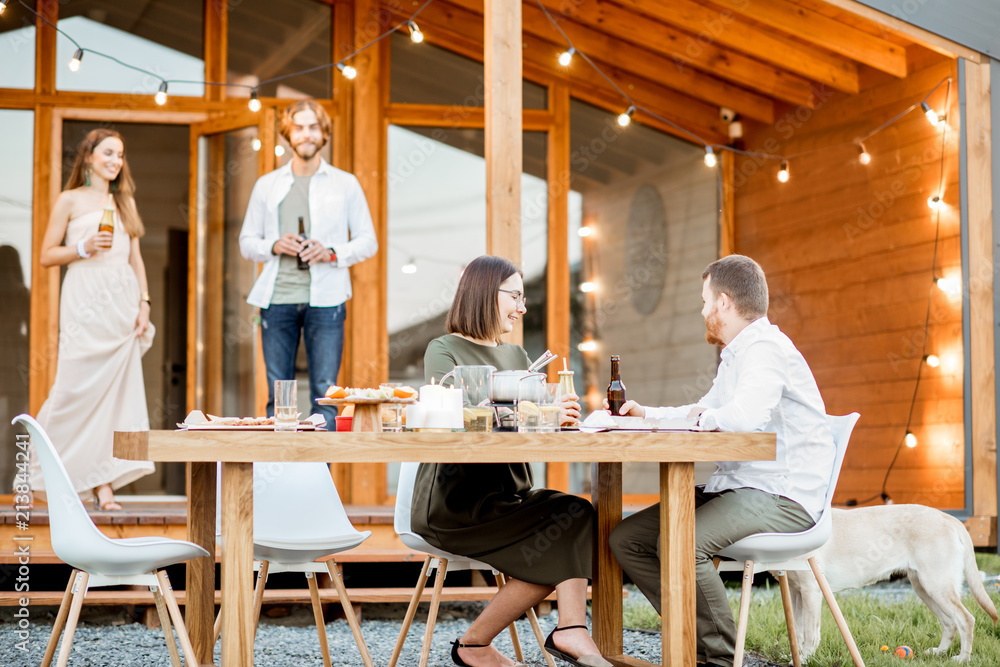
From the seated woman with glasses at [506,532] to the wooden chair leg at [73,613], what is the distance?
82cm

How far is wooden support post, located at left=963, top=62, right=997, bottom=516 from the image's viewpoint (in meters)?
4.79

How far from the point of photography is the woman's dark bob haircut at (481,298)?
2.83 meters

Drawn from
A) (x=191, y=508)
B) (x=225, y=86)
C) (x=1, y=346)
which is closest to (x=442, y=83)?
(x=225, y=86)

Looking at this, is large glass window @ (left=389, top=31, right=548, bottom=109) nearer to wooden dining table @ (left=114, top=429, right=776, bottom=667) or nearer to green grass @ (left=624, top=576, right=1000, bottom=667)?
green grass @ (left=624, top=576, right=1000, bottom=667)

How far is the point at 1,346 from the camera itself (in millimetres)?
5465

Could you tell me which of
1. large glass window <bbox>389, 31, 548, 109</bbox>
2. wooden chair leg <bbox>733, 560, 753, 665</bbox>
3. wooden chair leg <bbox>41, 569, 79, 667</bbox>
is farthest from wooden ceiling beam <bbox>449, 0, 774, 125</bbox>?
wooden chair leg <bbox>41, 569, 79, 667</bbox>

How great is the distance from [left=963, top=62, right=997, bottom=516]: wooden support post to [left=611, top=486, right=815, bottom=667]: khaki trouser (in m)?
2.63

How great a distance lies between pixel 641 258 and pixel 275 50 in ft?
8.00

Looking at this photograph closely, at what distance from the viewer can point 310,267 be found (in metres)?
4.32

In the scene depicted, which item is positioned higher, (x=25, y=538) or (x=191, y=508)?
(x=191, y=508)

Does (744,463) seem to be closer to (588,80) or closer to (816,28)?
(816,28)

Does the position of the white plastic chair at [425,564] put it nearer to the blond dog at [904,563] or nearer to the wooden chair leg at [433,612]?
the wooden chair leg at [433,612]

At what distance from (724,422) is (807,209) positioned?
12.7 feet

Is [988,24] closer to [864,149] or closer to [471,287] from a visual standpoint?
[864,149]
